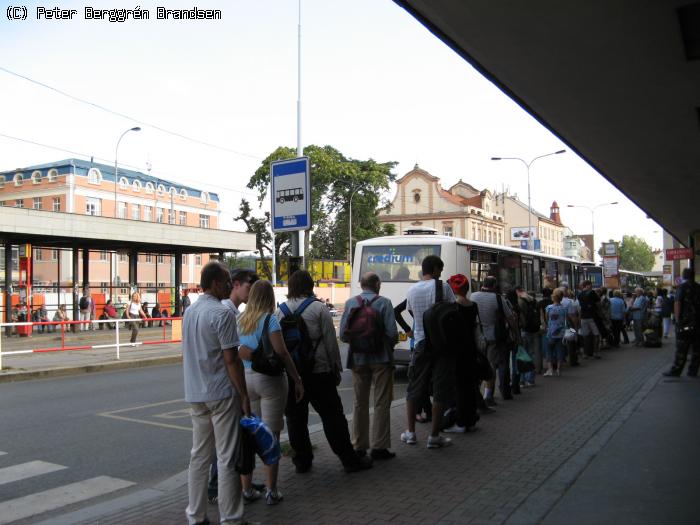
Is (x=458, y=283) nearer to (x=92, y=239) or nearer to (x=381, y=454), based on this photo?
(x=381, y=454)

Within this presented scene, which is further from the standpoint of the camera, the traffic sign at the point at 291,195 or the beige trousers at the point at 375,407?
the traffic sign at the point at 291,195

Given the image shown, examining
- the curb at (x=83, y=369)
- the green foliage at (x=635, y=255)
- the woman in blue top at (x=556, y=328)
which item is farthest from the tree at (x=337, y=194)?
the green foliage at (x=635, y=255)

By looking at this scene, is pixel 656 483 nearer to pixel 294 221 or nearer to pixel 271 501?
pixel 271 501

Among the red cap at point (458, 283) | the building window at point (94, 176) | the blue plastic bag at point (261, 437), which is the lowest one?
the blue plastic bag at point (261, 437)

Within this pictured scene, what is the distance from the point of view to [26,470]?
662cm

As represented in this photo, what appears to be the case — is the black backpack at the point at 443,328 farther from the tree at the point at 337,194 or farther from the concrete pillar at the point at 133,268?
the tree at the point at 337,194

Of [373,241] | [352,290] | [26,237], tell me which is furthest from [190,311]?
[26,237]

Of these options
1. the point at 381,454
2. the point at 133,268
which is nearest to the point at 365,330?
the point at 381,454

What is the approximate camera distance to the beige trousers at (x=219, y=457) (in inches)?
179

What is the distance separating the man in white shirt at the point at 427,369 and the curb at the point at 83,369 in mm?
9931

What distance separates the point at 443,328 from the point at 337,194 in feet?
181

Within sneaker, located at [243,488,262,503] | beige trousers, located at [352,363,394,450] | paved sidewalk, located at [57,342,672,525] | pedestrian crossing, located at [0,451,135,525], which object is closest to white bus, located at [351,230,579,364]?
paved sidewalk, located at [57,342,672,525]

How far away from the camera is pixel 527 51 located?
7.25 metres

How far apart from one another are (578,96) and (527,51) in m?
2.09
